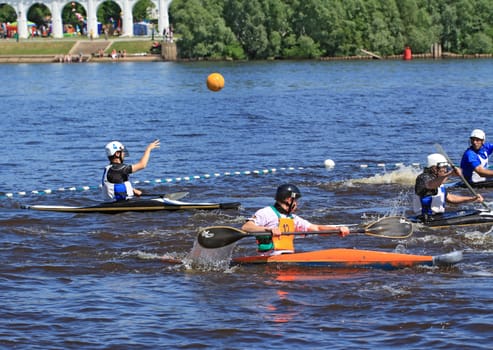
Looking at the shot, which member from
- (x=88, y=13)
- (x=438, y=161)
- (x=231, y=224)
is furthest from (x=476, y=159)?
(x=88, y=13)

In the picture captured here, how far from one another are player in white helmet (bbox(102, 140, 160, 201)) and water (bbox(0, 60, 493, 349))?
16.8 inches

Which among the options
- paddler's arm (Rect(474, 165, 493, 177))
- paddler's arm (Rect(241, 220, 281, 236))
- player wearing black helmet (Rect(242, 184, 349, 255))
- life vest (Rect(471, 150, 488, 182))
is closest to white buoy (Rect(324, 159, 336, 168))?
life vest (Rect(471, 150, 488, 182))

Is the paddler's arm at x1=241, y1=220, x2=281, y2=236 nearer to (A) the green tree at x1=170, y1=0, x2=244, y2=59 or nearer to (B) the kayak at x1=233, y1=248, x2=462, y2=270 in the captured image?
(B) the kayak at x1=233, y1=248, x2=462, y2=270

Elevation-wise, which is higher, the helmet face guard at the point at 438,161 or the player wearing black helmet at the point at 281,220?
the helmet face guard at the point at 438,161

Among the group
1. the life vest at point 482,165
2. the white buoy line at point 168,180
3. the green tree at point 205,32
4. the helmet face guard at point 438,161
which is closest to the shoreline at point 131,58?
the green tree at point 205,32

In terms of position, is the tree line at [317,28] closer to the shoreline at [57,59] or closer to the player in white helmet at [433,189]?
the shoreline at [57,59]

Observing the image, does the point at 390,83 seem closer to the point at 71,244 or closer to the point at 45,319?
the point at 71,244

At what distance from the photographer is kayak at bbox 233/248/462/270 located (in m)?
13.3

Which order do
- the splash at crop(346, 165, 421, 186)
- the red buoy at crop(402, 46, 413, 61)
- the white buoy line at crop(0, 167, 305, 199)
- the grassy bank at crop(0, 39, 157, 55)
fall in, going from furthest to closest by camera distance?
the grassy bank at crop(0, 39, 157, 55) → the red buoy at crop(402, 46, 413, 61) → the splash at crop(346, 165, 421, 186) → the white buoy line at crop(0, 167, 305, 199)

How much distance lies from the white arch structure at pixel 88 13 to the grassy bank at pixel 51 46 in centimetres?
635

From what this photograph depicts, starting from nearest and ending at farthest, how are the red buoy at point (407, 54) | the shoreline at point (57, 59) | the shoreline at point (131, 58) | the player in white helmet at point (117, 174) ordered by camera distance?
the player in white helmet at point (117, 174)
the red buoy at point (407, 54)
the shoreline at point (131, 58)
the shoreline at point (57, 59)

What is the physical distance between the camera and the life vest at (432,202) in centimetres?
1574

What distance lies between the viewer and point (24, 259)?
1488cm

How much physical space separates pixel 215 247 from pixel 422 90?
41319mm
